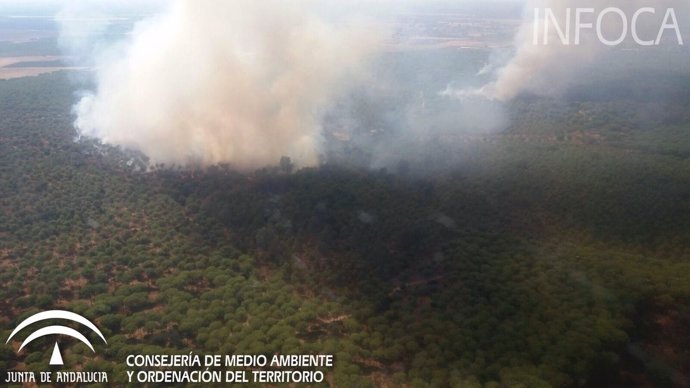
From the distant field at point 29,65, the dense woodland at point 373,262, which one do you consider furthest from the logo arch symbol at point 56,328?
the distant field at point 29,65

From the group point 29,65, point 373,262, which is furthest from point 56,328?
point 29,65

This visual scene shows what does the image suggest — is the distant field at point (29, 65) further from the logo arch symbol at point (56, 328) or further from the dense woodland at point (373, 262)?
the logo arch symbol at point (56, 328)

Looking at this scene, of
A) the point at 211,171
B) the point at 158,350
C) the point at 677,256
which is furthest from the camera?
the point at 211,171

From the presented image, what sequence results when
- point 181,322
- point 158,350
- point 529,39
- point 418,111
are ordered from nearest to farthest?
point 158,350, point 181,322, point 418,111, point 529,39

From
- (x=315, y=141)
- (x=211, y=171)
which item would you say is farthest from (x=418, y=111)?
(x=211, y=171)

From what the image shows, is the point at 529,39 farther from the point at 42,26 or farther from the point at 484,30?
the point at 42,26

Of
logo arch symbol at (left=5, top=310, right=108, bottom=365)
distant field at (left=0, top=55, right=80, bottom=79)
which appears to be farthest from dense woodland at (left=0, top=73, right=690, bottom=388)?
distant field at (left=0, top=55, right=80, bottom=79)

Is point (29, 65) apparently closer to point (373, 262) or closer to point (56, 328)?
point (56, 328)

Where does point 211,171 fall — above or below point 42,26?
below

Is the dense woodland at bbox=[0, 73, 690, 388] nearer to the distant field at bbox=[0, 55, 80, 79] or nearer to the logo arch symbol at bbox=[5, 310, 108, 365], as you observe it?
the logo arch symbol at bbox=[5, 310, 108, 365]
